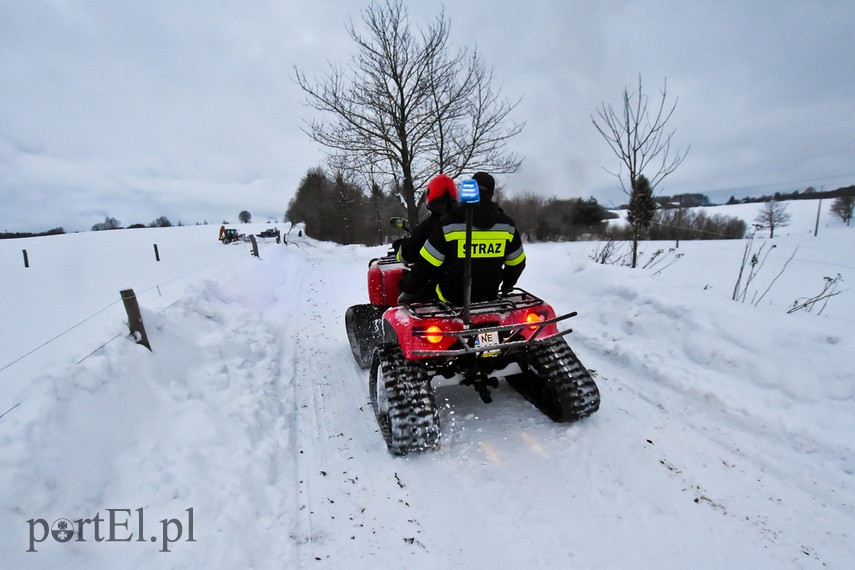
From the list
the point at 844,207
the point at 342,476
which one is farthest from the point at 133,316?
the point at 844,207

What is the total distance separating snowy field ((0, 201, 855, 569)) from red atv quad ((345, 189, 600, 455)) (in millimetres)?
227

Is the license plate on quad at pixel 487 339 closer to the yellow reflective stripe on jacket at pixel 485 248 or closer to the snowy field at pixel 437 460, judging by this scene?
the yellow reflective stripe on jacket at pixel 485 248

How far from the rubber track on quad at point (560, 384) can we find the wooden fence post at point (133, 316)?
3512 millimetres

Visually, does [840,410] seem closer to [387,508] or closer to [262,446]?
[387,508]

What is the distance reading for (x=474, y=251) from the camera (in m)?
3.14

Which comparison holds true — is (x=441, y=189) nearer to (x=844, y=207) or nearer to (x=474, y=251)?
(x=474, y=251)

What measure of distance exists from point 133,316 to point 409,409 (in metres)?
2.76

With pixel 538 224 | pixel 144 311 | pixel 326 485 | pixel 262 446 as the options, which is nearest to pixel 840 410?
pixel 326 485

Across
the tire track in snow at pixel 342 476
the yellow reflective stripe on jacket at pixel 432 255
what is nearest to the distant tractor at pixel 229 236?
the tire track in snow at pixel 342 476

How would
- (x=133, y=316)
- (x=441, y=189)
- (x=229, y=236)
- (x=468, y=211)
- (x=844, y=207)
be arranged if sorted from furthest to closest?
1. (x=844, y=207)
2. (x=229, y=236)
3. (x=133, y=316)
4. (x=441, y=189)
5. (x=468, y=211)

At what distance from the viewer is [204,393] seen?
11.7ft

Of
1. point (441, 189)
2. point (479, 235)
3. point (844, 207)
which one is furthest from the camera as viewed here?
point (844, 207)

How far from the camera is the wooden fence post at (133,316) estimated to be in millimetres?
3602

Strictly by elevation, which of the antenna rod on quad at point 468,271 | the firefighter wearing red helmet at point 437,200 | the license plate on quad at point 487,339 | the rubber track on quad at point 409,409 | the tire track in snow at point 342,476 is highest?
the firefighter wearing red helmet at point 437,200
